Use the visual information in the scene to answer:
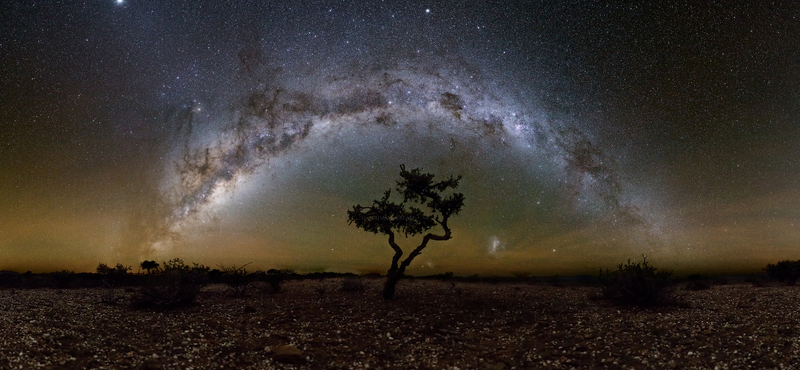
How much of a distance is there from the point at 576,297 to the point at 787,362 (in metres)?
14.1

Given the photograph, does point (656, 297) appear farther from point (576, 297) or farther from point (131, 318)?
Answer: point (131, 318)

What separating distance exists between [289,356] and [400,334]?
17.0 ft

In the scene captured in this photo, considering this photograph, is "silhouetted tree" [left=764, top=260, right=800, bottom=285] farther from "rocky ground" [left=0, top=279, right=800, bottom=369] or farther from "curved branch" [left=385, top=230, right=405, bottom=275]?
"curved branch" [left=385, top=230, right=405, bottom=275]

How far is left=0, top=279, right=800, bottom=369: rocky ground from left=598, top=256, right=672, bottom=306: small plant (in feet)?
3.65

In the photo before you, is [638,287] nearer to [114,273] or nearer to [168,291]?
[168,291]

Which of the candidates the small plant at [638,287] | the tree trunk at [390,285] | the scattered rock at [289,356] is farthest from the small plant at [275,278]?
the small plant at [638,287]

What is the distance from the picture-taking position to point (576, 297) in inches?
1138

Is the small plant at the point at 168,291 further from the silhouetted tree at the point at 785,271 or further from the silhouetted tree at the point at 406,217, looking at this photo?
the silhouetted tree at the point at 785,271

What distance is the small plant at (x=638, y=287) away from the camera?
79.4ft

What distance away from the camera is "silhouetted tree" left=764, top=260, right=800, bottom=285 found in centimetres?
3612

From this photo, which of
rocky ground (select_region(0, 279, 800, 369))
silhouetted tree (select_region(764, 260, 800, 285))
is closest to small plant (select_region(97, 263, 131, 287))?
rocky ground (select_region(0, 279, 800, 369))

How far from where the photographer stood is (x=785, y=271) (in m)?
37.1

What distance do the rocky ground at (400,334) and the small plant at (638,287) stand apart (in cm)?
111

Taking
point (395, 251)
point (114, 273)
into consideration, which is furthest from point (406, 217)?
point (114, 273)
